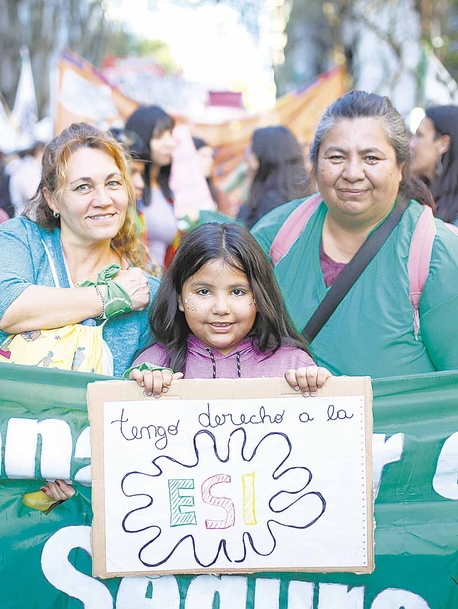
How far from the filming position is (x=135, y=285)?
330 cm

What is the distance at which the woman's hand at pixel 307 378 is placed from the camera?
276cm

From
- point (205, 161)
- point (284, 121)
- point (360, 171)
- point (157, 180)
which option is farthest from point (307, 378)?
point (284, 121)

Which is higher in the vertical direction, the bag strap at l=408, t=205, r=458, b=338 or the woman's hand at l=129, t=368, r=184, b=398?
the bag strap at l=408, t=205, r=458, b=338

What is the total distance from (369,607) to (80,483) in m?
0.95

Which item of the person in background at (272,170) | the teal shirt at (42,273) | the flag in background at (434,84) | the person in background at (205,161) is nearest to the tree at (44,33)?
the flag in background at (434,84)

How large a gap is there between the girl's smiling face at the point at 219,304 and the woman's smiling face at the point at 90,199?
0.40 meters

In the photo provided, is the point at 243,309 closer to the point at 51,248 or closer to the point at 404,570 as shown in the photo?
the point at 51,248

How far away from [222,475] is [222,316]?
56cm

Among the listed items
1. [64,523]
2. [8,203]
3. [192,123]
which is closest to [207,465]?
[64,523]

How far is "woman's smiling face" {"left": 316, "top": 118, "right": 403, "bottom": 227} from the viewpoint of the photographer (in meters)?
3.47

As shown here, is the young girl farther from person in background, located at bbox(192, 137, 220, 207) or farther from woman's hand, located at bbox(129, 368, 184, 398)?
person in background, located at bbox(192, 137, 220, 207)

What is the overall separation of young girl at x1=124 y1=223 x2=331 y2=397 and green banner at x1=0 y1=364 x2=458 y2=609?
13.7 inches

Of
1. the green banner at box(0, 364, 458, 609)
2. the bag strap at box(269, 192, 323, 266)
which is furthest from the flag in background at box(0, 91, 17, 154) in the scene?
the green banner at box(0, 364, 458, 609)

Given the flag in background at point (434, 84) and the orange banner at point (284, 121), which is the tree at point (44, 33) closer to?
the orange banner at point (284, 121)
